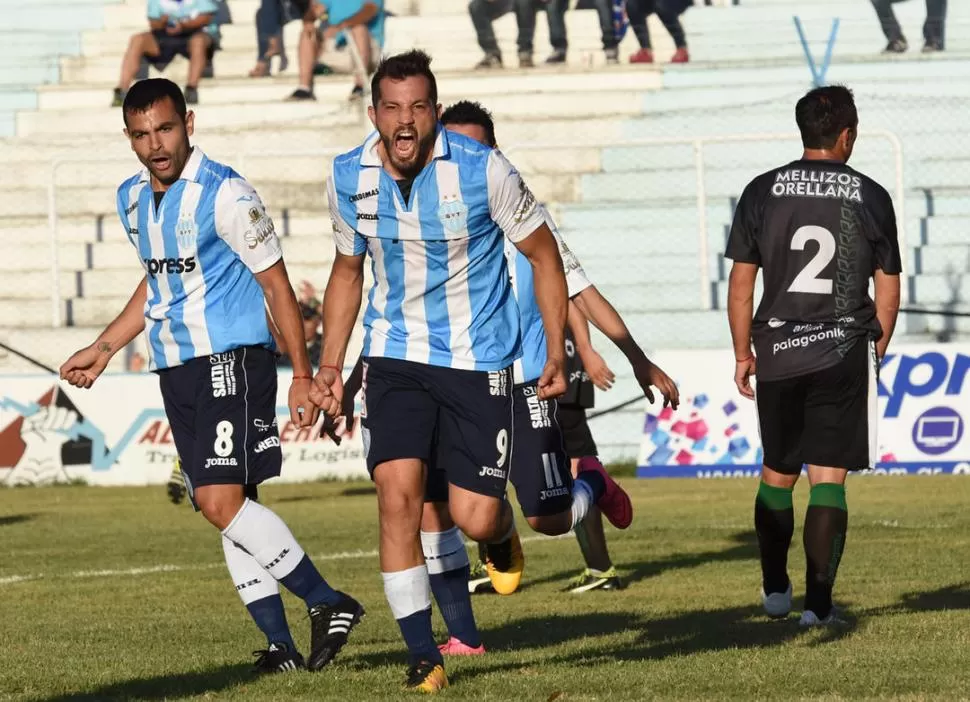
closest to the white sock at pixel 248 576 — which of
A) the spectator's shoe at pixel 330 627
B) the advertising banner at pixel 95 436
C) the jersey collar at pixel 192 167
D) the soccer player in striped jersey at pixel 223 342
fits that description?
the soccer player in striped jersey at pixel 223 342

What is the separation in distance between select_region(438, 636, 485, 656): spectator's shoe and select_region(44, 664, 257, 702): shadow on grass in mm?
737

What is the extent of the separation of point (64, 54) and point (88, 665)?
2057cm

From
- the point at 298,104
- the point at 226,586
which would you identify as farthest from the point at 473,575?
the point at 298,104

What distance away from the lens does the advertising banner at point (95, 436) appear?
18719 millimetres

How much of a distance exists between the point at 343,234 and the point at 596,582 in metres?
3.75

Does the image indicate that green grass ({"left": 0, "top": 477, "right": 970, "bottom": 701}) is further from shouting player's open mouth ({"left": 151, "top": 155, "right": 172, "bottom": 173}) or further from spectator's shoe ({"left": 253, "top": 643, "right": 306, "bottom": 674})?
shouting player's open mouth ({"left": 151, "top": 155, "right": 172, "bottom": 173})

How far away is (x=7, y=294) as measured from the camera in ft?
73.3

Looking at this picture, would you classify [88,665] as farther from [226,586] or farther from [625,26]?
[625,26]

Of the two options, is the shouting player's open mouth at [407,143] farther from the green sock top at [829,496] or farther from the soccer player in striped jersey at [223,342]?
the green sock top at [829,496]

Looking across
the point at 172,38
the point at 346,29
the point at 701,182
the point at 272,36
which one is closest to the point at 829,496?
the point at 701,182

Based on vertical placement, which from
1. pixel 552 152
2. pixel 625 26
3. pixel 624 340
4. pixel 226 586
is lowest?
pixel 226 586

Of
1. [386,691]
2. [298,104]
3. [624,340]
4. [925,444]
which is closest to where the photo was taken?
[386,691]

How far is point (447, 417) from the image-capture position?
664cm

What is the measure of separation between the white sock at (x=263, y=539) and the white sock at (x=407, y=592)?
27.2 inches
